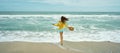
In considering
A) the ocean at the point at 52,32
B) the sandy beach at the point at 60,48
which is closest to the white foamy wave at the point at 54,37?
the ocean at the point at 52,32

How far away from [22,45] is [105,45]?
3.27m

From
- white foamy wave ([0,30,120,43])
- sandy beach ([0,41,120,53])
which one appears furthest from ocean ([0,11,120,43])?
sandy beach ([0,41,120,53])

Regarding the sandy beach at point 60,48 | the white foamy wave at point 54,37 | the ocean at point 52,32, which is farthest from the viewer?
the ocean at point 52,32

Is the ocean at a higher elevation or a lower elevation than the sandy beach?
lower

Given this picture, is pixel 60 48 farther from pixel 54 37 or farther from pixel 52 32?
pixel 52 32

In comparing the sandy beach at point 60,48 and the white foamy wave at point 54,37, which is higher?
the sandy beach at point 60,48

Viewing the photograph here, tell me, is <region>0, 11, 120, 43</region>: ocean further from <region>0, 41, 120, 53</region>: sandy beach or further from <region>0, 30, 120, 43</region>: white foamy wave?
<region>0, 41, 120, 53</region>: sandy beach

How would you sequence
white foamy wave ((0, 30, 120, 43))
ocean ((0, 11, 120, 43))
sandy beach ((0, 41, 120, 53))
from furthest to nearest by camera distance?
1. ocean ((0, 11, 120, 43))
2. white foamy wave ((0, 30, 120, 43))
3. sandy beach ((0, 41, 120, 53))

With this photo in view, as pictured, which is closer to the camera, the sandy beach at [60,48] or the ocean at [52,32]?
the sandy beach at [60,48]

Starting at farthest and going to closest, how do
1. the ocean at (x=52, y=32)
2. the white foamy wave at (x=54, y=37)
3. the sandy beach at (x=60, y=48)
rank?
the ocean at (x=52, y=32), the white foamy wave at (x=54, y=37), the sandy beach at (x=60, y=48)

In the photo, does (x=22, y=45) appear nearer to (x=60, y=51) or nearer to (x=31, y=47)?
(x=31, y=47)

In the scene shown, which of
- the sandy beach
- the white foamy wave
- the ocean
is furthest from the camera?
the ocean

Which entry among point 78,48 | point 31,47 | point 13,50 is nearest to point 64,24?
point 78,48

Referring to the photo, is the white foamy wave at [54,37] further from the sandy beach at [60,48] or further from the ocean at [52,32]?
the sandy beach at [60,48]
